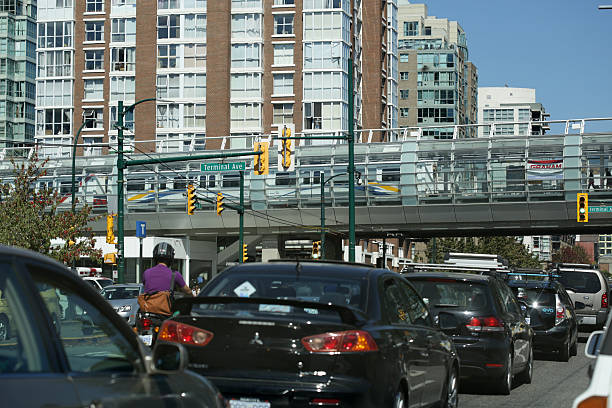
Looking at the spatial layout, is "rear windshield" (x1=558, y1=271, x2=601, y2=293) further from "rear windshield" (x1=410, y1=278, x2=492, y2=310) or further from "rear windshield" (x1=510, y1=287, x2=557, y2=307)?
"rear windshield" (x1=410, y1=278, x2=492, y2=310)

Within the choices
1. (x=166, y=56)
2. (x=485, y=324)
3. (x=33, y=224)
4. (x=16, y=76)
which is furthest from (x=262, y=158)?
(x=16, y=76)

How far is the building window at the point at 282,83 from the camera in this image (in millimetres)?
76938

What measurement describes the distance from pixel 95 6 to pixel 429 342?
74852 mm

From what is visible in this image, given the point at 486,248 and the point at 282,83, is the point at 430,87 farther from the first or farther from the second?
the point at 282,83

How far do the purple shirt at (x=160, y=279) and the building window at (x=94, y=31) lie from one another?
6958 centimetres

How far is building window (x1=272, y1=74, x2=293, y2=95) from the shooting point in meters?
76.9

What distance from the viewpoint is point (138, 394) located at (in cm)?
421

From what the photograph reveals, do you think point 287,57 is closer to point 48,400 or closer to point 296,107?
point 296,107

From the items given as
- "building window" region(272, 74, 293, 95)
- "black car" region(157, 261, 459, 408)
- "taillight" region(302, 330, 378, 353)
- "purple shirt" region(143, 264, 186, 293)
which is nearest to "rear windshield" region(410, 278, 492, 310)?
"purple shirt" region(143, 264, 186, 293)

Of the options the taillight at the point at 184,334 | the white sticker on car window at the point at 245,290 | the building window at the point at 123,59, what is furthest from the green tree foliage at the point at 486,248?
the taillight at the point at 184,334

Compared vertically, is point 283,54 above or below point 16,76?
above

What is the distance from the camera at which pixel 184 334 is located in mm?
7480

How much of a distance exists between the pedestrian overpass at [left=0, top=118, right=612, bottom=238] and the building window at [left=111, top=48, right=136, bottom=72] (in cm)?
1128

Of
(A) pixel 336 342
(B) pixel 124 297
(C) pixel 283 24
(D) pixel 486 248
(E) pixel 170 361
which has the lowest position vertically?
(D) pixel 486 248
